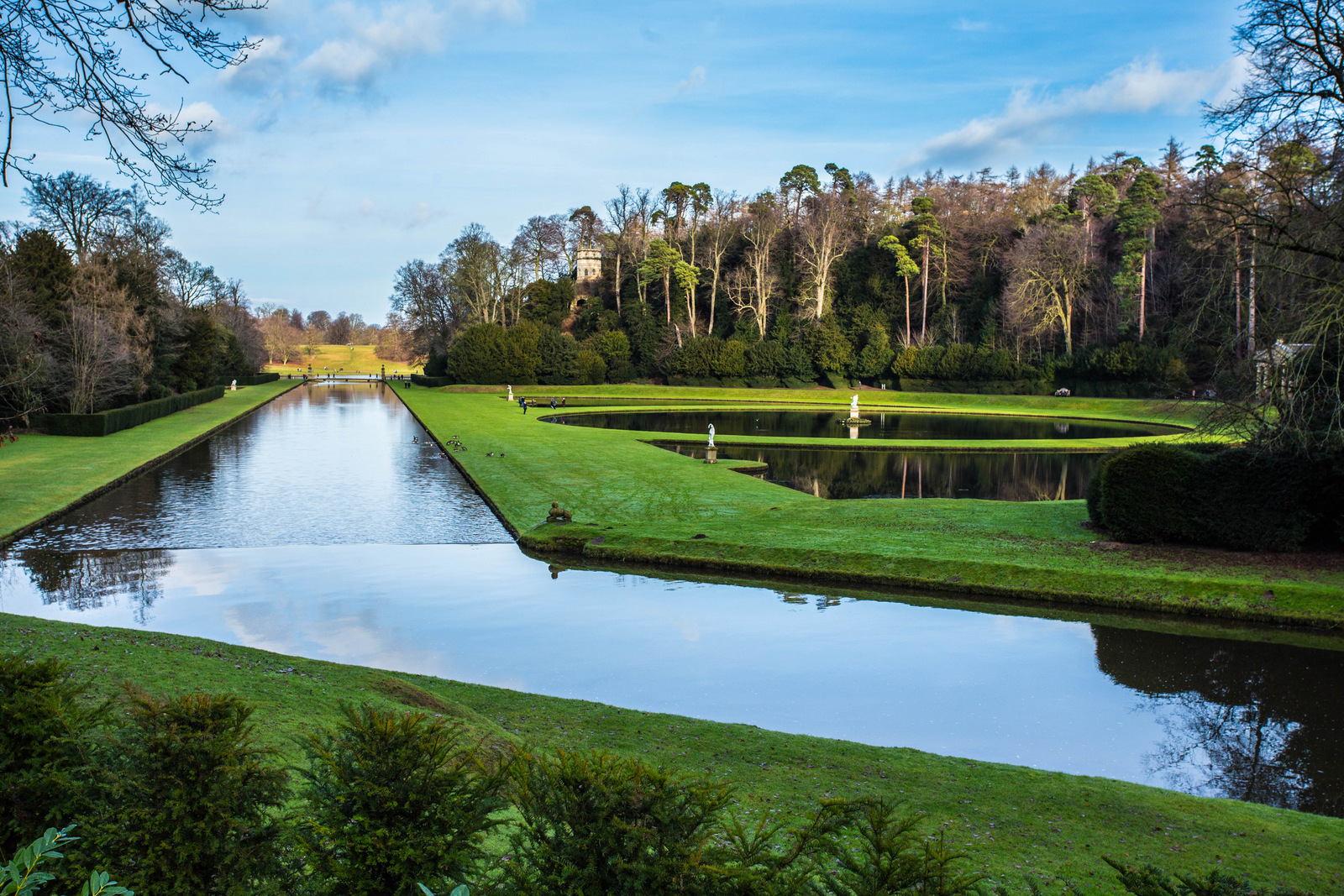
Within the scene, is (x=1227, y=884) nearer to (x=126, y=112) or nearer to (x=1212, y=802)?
(x=1212, y=802)

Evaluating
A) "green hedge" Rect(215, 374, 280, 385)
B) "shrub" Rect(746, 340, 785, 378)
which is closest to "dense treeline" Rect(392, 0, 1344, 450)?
"shrub" Rect(746, 340, 785, 378)

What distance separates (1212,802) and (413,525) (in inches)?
568

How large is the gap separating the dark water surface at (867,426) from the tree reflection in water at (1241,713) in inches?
938

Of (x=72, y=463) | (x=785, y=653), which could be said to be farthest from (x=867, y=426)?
(x=785, y=653)

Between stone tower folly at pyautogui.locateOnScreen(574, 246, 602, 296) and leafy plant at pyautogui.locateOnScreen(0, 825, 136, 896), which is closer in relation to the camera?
leafy plant at pyautogui.locateOnScreen(0, 825, 136, 896)

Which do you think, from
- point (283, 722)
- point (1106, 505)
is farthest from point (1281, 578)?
point (283, 722)

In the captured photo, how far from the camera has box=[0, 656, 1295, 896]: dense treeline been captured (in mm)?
2670

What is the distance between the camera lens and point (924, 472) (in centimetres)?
2553

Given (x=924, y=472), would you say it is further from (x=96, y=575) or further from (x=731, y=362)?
(x=731, y=362)

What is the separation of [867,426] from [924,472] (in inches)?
603

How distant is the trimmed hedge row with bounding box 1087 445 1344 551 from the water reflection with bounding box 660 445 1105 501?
6223mm

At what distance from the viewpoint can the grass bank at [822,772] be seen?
5.21 meters

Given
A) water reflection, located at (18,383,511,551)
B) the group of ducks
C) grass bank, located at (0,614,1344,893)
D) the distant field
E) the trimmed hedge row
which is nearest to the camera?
grass bank, located at (0,614,1344,893)

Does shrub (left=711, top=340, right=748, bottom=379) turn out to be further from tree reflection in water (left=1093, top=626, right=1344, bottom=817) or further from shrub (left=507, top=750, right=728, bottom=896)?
shrub (left=507, top=750, right=728, bottom=896)
